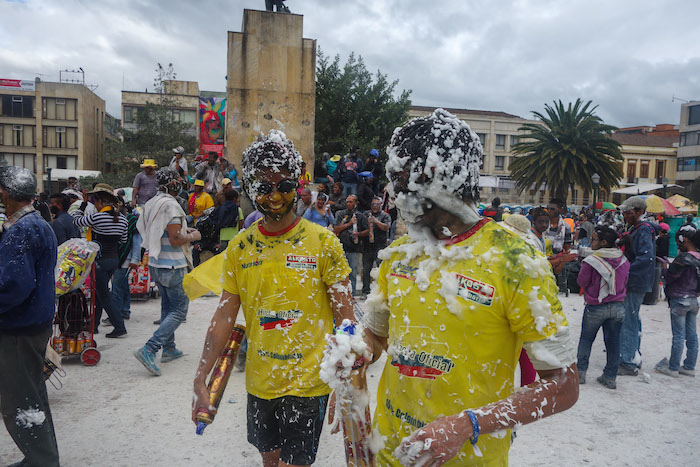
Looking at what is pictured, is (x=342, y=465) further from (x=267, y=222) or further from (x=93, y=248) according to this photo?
(x=93, y=248)

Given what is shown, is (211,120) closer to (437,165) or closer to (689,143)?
(437,165)

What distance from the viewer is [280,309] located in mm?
2748

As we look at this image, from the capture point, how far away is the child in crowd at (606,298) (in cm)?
562

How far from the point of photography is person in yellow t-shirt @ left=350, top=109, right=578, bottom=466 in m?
1.50

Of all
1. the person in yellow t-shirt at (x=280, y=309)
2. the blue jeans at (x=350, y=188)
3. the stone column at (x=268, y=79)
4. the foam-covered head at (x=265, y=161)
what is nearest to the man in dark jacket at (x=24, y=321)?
the person in yellow t-shirt at (x=280, y=309)

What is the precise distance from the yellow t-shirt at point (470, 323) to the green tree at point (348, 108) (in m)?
21.3

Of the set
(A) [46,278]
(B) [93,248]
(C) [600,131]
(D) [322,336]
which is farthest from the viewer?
(C) [600,131]

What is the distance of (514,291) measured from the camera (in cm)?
155

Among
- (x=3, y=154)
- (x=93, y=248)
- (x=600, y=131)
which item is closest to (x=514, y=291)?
(x=93, y=248)

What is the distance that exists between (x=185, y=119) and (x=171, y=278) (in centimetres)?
5267

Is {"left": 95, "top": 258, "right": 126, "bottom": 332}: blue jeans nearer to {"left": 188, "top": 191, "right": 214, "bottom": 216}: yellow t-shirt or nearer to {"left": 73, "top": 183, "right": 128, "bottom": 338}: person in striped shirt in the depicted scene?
{"left": 73, "top": 183, "right": 128, "bottom": 338}: person in striped shirt

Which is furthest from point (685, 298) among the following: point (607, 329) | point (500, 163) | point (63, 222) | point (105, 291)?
point (500, 163)

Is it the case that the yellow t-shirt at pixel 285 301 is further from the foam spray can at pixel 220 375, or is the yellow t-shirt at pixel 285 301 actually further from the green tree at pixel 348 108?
the green tree at pixel 348 108

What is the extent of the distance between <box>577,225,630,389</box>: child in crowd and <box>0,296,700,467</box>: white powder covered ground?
312 millimetres
